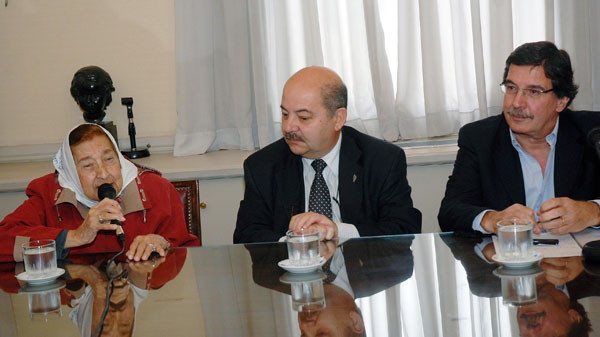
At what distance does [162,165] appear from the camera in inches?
162

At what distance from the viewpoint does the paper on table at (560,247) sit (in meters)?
2.04

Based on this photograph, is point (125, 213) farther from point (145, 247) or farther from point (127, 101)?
point (127, 101)

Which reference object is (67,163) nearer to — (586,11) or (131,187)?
(131,187)

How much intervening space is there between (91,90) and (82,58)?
0.46 meters

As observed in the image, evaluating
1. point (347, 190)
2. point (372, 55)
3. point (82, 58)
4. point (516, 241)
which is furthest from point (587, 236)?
point (82, 58)

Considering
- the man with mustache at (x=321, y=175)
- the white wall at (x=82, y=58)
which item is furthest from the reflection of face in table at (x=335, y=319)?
the white wall at (x=82, y=58)

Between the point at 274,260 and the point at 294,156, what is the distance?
0.83 meters

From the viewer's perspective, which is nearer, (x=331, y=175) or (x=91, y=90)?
(x=331, y=175)

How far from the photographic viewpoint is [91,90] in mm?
4223

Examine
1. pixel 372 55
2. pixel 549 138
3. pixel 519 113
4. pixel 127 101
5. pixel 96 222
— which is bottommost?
pixel 96 222

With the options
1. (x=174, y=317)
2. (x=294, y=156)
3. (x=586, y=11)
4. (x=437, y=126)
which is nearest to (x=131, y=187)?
(x=294, y=156)

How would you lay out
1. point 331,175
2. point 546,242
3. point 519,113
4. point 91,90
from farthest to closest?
point 91,90 < point 331,175 < point 519,113 < point 546,242

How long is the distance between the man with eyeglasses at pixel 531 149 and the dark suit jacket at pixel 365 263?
43cm

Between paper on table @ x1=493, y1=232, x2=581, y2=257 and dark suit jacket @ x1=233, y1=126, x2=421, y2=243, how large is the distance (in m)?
0.60
